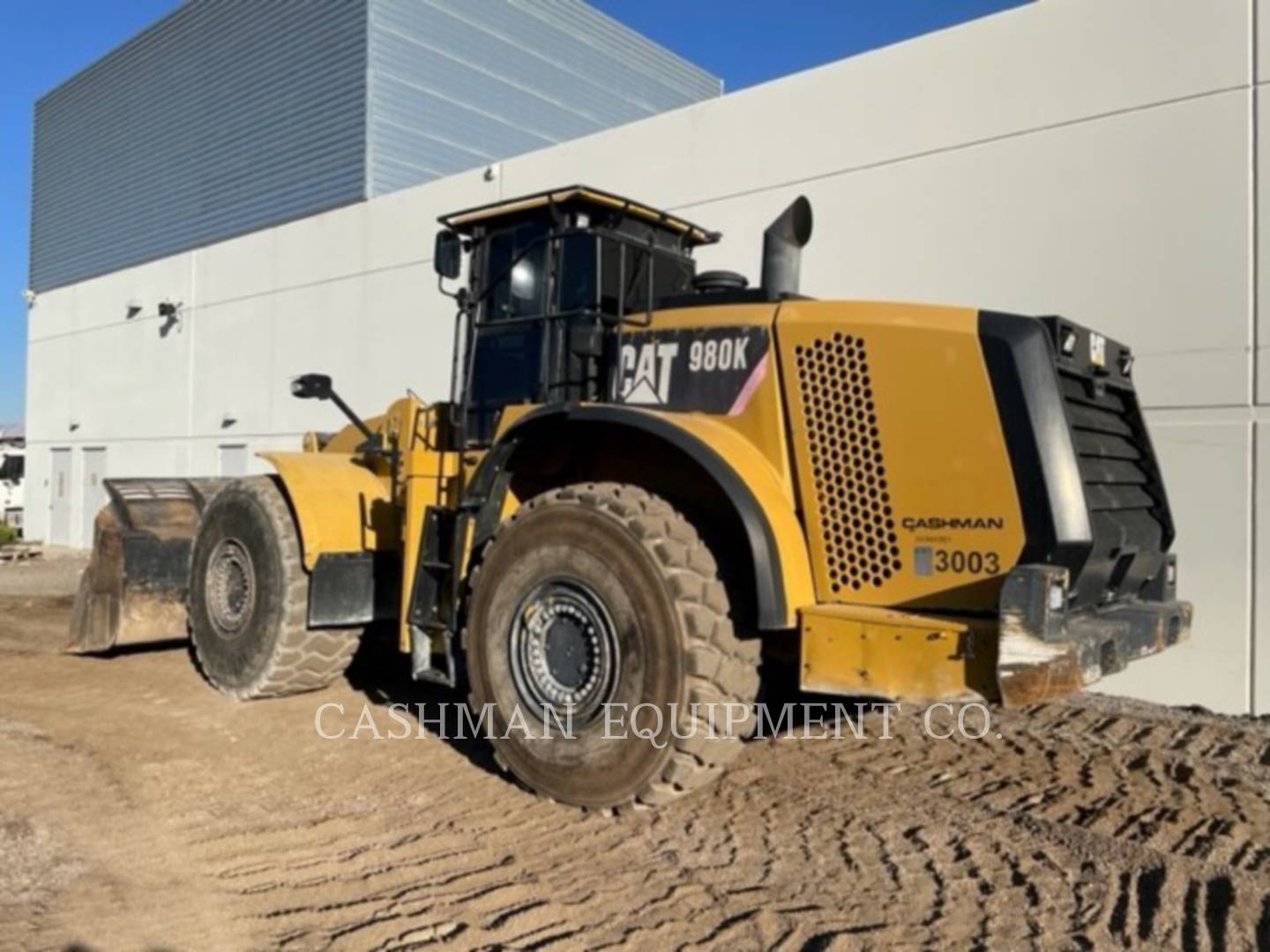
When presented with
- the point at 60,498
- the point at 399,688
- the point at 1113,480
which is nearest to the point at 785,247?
the point at 1113,480

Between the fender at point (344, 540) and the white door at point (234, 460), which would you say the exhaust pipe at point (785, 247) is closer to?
the fender at point (344, 540)

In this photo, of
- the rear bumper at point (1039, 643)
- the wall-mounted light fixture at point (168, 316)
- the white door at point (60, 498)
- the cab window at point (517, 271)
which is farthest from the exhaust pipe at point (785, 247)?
the white door at point (60, 498)

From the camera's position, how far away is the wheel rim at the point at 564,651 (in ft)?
15.4

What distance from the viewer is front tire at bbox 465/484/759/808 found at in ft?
14.4

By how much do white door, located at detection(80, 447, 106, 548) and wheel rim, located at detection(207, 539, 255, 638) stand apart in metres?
16.8

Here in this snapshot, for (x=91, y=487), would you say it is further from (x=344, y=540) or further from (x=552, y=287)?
(x=552, y=287)

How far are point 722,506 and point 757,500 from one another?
56 centimetres

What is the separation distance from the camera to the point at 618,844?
4406 mm

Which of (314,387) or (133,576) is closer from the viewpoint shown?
(314,387)

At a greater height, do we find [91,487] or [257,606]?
[91,487]

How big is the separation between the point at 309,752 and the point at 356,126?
15070mm

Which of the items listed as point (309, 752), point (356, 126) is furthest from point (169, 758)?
point (356, 126)

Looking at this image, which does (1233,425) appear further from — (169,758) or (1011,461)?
(169,758)

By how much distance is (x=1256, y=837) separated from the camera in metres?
4.64
